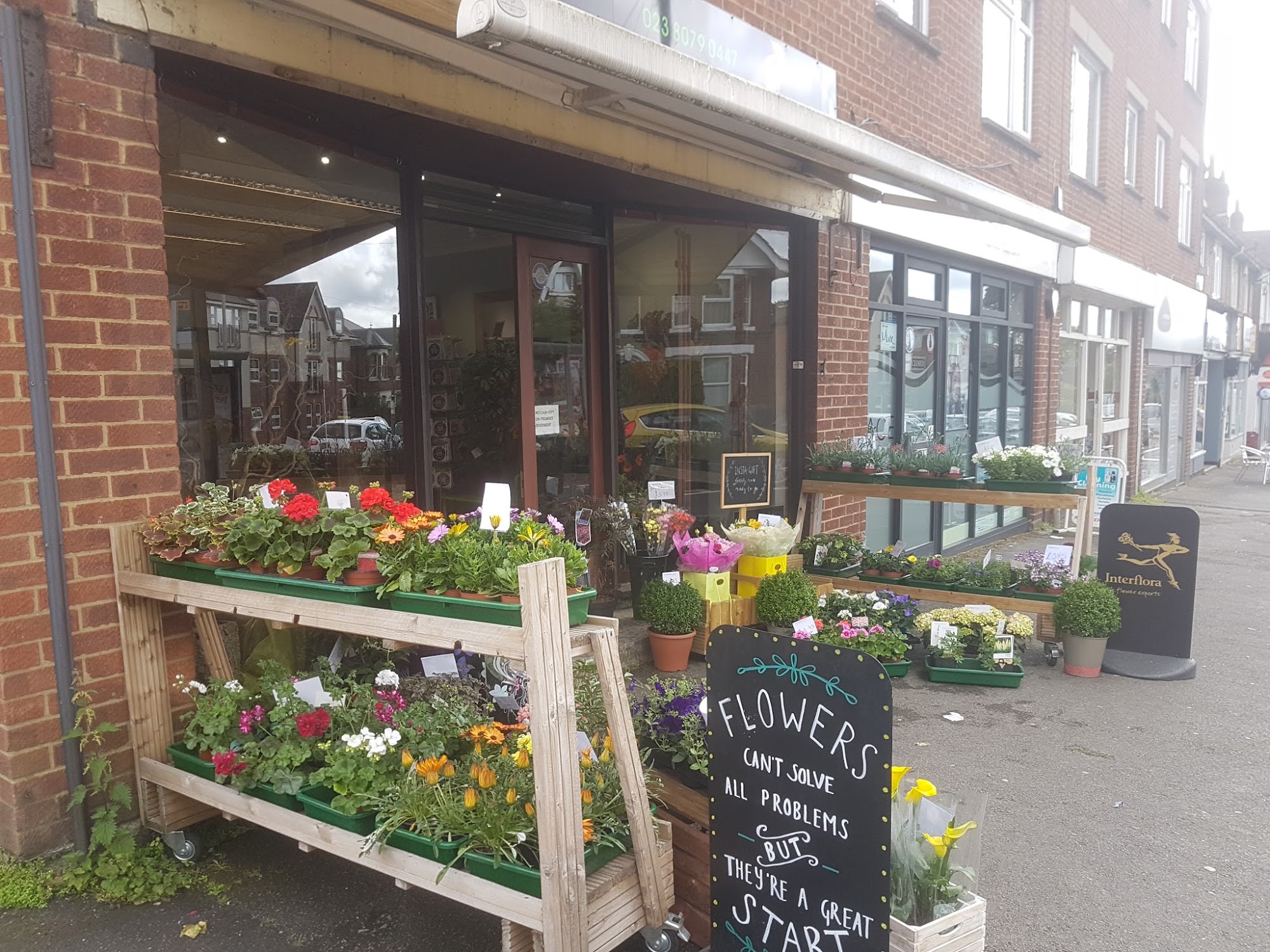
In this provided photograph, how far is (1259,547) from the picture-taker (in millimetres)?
10867

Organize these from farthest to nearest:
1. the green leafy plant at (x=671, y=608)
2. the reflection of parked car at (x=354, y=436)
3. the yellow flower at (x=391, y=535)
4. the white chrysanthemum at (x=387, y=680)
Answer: the green leafy plant at (x=671, y=608) < the reflection of parked car at (x=354, y=436) < the white chrysanthemum at (x=387, y=680) < the yellow flower at (x=391, y=535)

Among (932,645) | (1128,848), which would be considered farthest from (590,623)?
(932,645)

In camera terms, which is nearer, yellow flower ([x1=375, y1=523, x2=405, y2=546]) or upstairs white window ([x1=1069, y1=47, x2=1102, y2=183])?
yellow flower ([x1=375, y1=523, x2=405, y2=546])

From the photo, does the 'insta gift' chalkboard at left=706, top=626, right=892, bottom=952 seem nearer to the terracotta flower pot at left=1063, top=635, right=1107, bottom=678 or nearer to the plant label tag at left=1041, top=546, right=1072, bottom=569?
the terracotta flower pot at left=1063, top=635, right=1107, bottom=678

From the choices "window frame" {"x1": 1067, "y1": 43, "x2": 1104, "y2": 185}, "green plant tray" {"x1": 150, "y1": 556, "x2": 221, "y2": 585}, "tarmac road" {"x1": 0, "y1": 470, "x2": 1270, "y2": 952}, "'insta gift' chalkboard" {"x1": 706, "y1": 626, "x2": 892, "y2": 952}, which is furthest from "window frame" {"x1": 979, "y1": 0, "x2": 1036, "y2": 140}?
"green plant tray" {"x1": 150, "y1": 556, "x2": 221, "y2": 585}

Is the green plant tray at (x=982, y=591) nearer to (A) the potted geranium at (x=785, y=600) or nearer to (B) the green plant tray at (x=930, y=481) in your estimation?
(B) the green plant tray at (x=930, y=481)

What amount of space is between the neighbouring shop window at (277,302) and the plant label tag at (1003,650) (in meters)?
3.71

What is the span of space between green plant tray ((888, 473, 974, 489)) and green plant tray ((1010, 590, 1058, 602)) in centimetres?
89

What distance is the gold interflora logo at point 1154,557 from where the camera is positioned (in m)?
5.66

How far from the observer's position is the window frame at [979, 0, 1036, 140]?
394 inches

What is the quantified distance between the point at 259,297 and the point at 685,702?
286 centimetres

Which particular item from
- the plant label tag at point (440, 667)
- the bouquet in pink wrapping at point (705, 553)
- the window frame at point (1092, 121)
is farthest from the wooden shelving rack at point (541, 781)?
the window frame at point (1092, 121)

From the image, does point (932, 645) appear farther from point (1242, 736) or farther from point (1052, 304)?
point (1052, 304)

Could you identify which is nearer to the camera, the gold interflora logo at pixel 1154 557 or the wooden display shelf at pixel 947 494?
the gold interflora logo at pixel 1154 557
